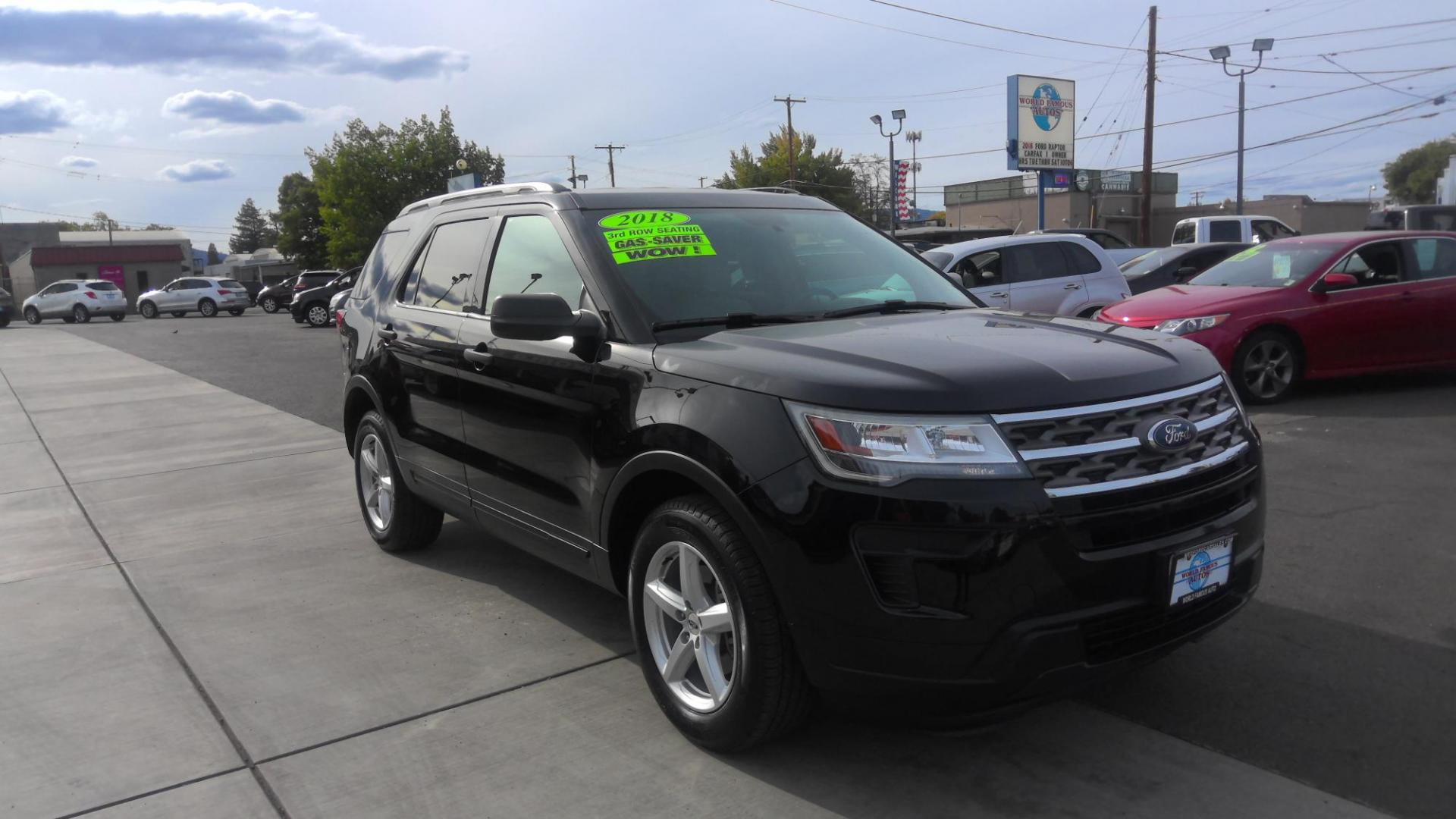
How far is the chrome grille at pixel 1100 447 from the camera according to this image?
279 centimetres

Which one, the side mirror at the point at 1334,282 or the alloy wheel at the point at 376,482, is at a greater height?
the side mirror at the point at 1334,282

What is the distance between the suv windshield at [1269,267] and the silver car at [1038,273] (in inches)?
78.7

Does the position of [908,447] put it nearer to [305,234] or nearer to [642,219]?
[642,219]

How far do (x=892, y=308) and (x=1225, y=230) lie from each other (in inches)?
806

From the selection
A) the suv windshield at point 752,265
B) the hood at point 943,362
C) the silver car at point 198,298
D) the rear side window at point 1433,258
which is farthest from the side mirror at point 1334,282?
the silver car at point 198,298

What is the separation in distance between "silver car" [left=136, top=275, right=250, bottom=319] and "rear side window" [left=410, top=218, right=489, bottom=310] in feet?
140

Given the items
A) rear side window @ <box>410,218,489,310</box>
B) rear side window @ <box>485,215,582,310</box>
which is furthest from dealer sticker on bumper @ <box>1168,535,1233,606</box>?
rear side window @ <box>410,218,489,310</box>

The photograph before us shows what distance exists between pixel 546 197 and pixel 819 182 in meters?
64.0

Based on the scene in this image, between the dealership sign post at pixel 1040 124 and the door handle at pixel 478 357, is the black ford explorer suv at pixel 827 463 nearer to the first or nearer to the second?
the door handle at pixel 478 357

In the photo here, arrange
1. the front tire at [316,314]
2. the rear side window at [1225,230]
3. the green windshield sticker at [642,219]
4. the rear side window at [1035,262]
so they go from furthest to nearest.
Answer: the front tire at [316,314] → the rear side window at [1225,230] → the rear side window at [1035,262] → the green windshield sticker at [642,219]

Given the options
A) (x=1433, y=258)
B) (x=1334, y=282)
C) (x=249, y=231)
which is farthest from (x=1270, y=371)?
(x=249, y=231)

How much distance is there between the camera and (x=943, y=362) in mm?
3029

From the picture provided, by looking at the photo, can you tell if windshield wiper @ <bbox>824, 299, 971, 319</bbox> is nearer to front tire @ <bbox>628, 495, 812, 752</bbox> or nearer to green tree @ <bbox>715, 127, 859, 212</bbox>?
front tire @ <bbox>628, 495, 812, 752</bbox>

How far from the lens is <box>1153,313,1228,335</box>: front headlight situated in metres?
9.20
